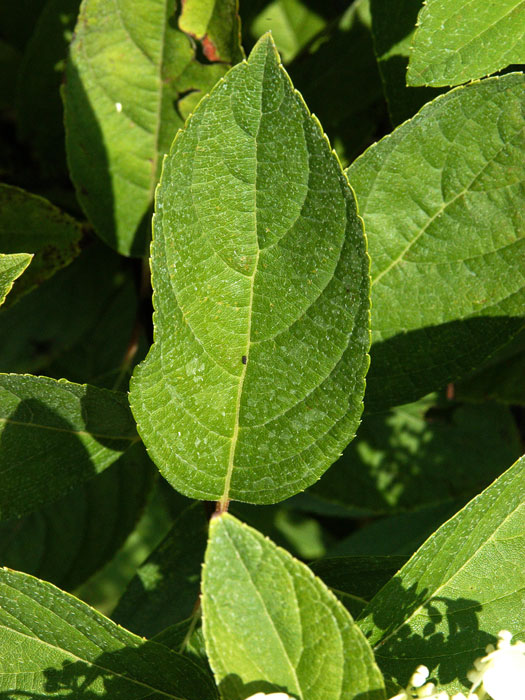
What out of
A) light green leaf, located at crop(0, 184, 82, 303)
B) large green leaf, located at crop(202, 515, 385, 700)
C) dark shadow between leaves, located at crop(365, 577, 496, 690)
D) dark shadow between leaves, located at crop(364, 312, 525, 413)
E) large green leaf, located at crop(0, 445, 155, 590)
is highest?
light green leaf, located at crop(0, 184, 82, 303)

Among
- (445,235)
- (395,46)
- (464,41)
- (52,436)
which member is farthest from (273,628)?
(395,46)

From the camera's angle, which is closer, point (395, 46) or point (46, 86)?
point (395, 46)

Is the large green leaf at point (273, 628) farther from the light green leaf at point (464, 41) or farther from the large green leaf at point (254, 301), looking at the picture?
the light green leaf at point (464, 41)

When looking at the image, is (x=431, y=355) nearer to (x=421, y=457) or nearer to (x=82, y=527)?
(x=421, y=457)

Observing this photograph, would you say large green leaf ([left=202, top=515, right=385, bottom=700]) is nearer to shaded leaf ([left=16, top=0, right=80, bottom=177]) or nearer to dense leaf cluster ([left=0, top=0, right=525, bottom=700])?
dense leaf cluster ([left=0, top=0, right=525, bottom=700])

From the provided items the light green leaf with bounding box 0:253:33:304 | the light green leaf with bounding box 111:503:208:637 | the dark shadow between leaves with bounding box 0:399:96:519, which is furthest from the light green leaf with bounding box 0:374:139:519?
the light green leaf with bounding box 111:503:208:637
